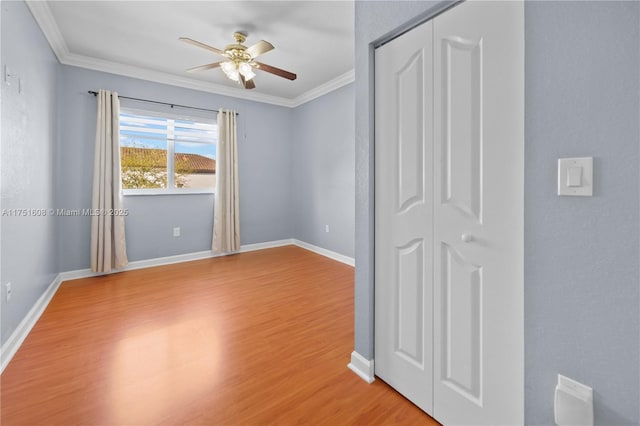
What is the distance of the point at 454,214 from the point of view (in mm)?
1329

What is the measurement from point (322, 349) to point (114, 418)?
1.19 metres

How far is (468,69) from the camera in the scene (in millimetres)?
1246

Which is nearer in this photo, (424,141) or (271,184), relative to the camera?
(424,141)

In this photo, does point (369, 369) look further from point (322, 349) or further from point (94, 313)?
point (94, 313)

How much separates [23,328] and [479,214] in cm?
319

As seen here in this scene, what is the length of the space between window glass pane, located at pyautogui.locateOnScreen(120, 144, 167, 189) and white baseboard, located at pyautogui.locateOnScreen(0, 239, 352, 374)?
1077mm

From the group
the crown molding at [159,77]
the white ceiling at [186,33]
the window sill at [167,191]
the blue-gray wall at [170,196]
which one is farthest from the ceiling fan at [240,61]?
the window sill at [167,191]
